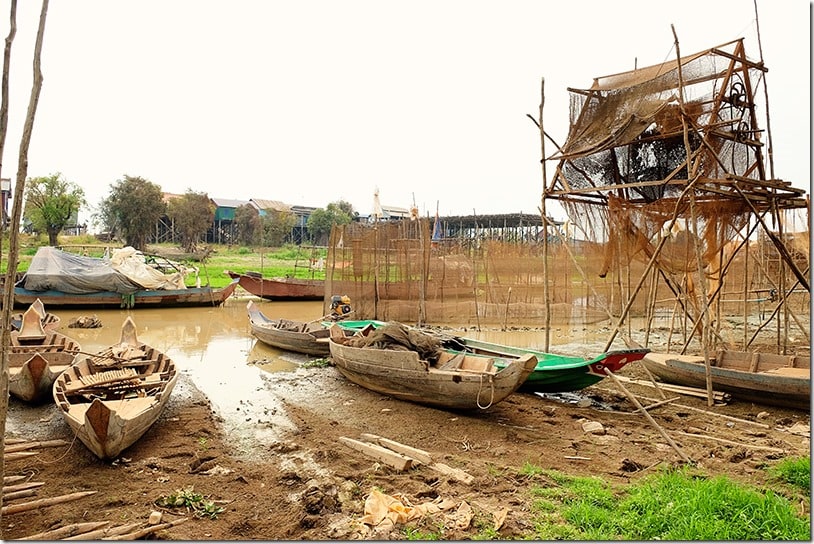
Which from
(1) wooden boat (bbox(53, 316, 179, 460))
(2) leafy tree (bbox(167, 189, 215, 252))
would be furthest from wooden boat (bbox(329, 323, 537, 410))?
(2) leafy tree (bbox(167, 189, 215, 252))

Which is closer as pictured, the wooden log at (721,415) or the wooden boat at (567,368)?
the wooden log at (721,415)

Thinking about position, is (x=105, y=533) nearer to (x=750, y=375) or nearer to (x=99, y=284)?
(x=750, y=375)

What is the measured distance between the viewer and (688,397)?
766cm

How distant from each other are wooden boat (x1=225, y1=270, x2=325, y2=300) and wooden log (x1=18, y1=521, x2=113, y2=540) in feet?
56.8

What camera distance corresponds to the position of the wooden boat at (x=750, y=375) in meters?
6.86

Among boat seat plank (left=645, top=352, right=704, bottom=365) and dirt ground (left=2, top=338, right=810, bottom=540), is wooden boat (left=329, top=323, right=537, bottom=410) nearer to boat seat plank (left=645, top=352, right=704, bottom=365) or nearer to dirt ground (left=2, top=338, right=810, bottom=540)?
dirt ground (left=2, top=338, right=810, bottom=540)

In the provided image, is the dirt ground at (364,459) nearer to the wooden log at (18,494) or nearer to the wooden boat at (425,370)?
the wooden log at (18,494)

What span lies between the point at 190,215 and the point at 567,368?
29440 mm

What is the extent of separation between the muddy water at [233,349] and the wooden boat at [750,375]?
3.38m

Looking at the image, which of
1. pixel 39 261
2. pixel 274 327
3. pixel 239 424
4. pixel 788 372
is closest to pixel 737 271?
pixel 788 372

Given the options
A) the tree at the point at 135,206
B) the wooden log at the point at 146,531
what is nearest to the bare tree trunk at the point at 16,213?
the wooden log at the point at 146,531

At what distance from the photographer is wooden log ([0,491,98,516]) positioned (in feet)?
12.5

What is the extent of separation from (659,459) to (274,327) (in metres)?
8.75

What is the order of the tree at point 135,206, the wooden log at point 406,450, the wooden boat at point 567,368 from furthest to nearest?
the tree at point 135,206 < the wooden boat at point 567,368 < the wooden log at point 406,450
